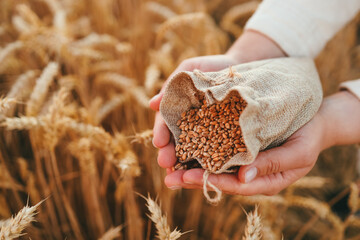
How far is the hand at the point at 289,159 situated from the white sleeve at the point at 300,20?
0.90 ft

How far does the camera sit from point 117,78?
104 centimetres

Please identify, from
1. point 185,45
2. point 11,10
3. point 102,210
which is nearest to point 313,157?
point 102,210

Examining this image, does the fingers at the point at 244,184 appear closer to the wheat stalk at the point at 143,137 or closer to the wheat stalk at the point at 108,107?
the wheat stalk at the point at 143,137

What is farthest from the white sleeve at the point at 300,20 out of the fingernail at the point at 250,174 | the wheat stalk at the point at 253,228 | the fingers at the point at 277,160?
the wheat stalk at the point at 253,228

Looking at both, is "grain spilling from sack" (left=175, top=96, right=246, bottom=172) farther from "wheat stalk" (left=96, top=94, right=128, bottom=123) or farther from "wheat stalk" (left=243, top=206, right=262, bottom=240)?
"wheat stalk" (left=96, top=94, right=128, bottom=123)

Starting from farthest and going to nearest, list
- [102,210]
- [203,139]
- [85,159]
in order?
[102,210] < [85,159] < [203,139]

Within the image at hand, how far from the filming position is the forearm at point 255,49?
0.94 meters

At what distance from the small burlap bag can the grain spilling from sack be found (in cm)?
3

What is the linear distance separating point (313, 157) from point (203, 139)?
321mm

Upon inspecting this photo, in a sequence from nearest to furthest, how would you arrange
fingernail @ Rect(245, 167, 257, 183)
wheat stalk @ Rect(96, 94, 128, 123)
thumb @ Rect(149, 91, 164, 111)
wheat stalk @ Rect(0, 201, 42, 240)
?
1. wheat stalk @ Rect(0, 201, 42, 240)
2. fingernail @ Rect(245, 167, 257, 183)
3. thumb @ Rect(149, 91, 164, 111)
4. wheat stalk @ Rect(96, 94, 128, 123)

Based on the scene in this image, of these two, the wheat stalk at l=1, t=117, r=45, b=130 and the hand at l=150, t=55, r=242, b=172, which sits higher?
the wheat stalk at l=1, t=117, r=45, b=130

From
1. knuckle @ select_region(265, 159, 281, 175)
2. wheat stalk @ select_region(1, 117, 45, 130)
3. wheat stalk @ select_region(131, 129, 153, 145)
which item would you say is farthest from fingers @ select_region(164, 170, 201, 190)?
wheat stalk @ select_region(1, 117, 45, 130)

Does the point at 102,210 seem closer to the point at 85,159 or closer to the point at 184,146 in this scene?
the point at 85,159

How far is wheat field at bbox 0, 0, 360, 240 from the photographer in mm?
727
